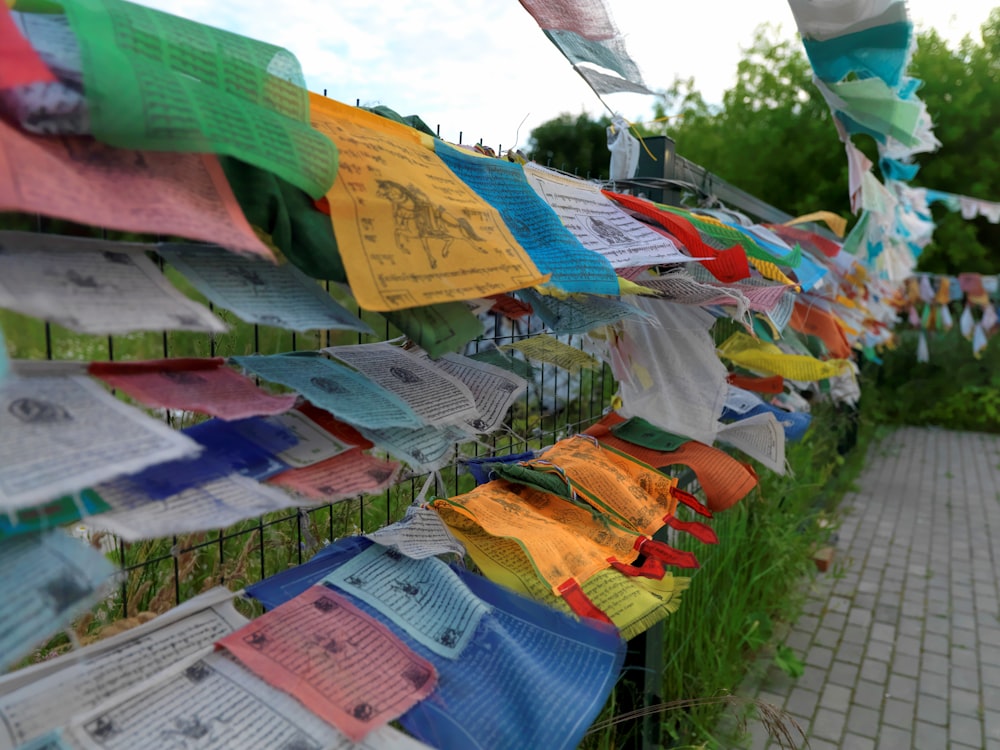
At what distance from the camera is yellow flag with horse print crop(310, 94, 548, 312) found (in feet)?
2.69

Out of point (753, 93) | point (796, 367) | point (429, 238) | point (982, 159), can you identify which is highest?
point (753, 93)

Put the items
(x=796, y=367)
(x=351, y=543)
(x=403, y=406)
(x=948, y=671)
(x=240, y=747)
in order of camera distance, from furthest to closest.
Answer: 1. (x=948, y=671)
2. (x=796, y=367)
3. (x=351, y=543)
4. (x=403, y=406)
5. (x=240, y=747)

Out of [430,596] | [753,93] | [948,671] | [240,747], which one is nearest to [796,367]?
[430,596]

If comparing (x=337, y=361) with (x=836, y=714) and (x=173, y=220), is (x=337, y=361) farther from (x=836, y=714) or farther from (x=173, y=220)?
(x=836, y=714)

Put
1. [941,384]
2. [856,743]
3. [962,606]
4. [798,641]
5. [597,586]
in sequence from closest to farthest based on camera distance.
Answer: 1. [597,586]
2. [856,743]
3. [798,641]
4. [962,606]
5. [941,384]

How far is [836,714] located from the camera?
9.46ft

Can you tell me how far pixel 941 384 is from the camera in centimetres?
923

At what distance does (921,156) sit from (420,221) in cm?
1156

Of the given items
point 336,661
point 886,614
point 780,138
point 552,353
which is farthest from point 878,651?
point 780,138

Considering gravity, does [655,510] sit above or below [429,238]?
below

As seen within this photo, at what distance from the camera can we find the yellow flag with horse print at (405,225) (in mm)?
819

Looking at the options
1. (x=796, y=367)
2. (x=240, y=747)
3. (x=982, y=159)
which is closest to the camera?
(x=240, y=747)

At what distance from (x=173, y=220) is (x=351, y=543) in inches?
26.2

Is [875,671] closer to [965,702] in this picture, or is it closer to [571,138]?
[965,702]
